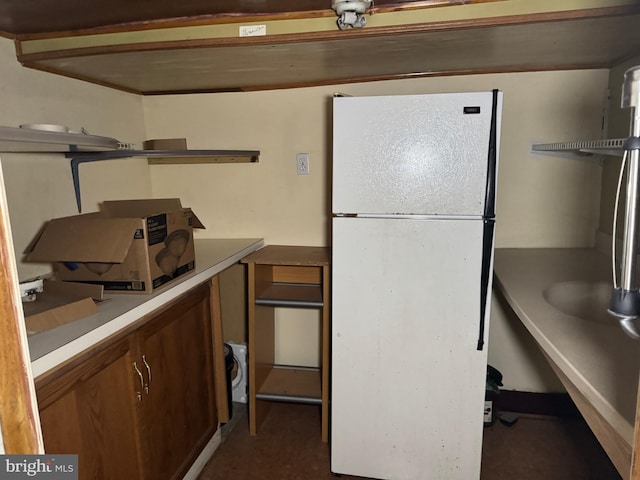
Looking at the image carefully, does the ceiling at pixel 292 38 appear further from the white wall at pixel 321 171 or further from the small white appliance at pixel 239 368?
the small white appliance at pixel 239 368

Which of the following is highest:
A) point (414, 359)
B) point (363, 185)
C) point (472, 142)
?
point (472, 142)

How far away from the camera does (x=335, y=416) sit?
1.99m

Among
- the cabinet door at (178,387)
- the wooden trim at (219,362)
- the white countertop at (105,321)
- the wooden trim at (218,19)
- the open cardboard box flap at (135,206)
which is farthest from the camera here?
the wooden trim at (219,362)

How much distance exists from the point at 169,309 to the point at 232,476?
2.95ft

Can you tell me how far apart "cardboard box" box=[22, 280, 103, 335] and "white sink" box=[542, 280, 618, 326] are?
1.55m

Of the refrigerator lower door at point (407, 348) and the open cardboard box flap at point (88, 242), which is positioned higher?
the open cardboard box flap at point (88, 242)

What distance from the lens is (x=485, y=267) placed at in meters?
1.75

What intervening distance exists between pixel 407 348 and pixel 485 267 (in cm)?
47

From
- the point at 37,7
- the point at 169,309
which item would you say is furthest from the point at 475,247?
the point at 37,7

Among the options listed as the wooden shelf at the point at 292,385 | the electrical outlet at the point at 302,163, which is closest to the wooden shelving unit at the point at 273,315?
the wooden shelf at the point at 292,385

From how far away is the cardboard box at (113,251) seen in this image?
1.46 m

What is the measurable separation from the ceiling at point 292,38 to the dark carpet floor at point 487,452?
1843 millimetres

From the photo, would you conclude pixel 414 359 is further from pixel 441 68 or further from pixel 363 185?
pixel 441 68

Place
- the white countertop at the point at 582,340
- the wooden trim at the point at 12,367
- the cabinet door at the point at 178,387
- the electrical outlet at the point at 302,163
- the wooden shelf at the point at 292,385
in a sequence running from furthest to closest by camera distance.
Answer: the electrical outlet at the point at 302,163 < the wooden shelf at the point at 292,385 < the cabinet door at the point at 178,387 < the white countertop at the point at 582,340 < the wooden trim at the point at 12,367
